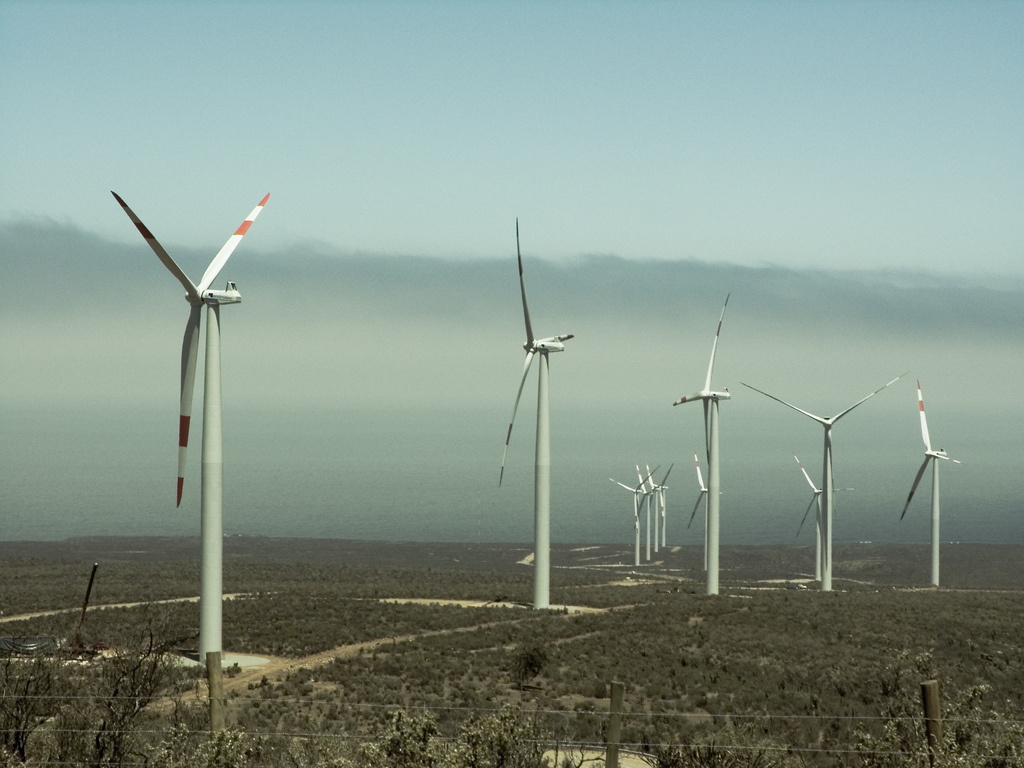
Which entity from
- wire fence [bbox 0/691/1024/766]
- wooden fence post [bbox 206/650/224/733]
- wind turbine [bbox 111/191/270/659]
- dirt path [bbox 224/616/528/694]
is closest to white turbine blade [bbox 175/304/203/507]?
wind turbine [bbox 111/191/270/659]

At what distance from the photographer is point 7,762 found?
51.9ft

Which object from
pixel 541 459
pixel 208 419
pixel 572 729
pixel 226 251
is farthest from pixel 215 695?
pixel 541 459

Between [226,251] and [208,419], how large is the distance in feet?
21.3

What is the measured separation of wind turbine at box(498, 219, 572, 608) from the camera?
152 feet

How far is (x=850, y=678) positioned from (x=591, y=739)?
1128 cm

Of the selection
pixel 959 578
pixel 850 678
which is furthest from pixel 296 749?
pixel 959 578

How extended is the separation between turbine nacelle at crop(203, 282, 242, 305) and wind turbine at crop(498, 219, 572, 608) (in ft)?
53.8

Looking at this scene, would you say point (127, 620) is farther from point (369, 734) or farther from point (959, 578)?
point (959, 578)

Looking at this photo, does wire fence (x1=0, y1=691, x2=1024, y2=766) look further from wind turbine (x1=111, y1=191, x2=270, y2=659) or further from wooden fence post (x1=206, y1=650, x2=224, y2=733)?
wind turbine (x1=111, y1=191, x2=270, y2=659)

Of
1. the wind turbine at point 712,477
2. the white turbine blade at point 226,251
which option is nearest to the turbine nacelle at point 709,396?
the wind turbine at point 712,477

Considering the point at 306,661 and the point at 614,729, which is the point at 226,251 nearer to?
the point at 306,661

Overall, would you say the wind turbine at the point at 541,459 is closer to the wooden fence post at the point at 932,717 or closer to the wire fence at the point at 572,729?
the wire fence at the point at 572,729

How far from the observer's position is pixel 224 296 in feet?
104

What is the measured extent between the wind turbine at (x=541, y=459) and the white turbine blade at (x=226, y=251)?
13.6 m
